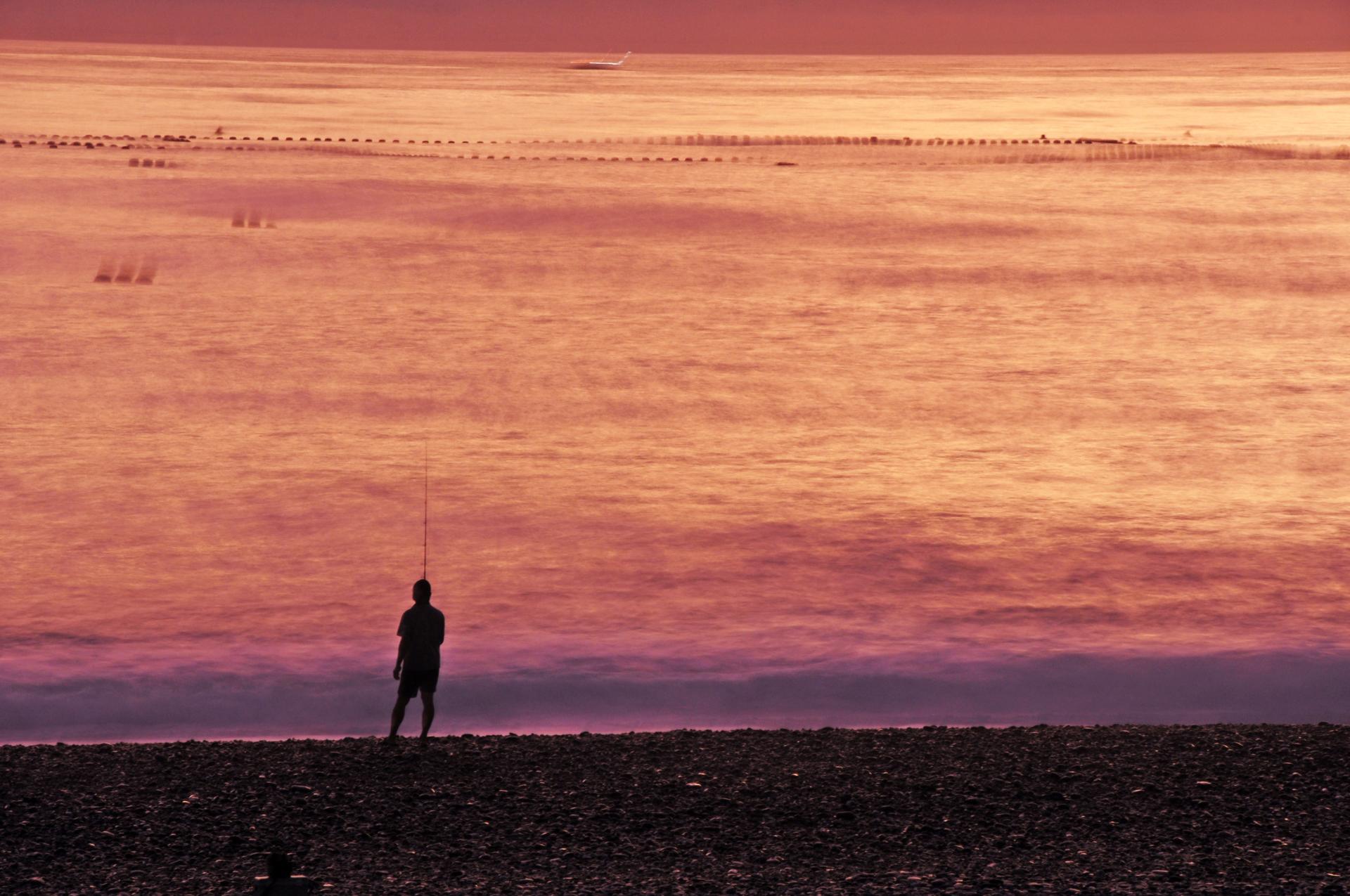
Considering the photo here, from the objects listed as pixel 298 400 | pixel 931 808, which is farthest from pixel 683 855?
pixel 298 400

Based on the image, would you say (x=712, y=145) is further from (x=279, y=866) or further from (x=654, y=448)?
(x=279, y=866)

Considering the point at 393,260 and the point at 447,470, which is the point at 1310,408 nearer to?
the point at 447,470

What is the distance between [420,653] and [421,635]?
0.16m

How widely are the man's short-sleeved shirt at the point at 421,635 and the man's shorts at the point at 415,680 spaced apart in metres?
0.03

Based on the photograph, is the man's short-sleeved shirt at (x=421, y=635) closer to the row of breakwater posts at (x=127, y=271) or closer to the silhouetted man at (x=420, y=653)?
the silhouetted man at (x=420, y=653)

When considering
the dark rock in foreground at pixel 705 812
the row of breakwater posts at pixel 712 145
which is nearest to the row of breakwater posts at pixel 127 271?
the row of breakwater posts at pixel 712 145

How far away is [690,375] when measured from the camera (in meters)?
35.5

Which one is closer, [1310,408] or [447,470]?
[447,470]

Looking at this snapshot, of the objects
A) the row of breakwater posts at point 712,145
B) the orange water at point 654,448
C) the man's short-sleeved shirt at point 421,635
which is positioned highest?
the row of breakwater posts at point 712,145

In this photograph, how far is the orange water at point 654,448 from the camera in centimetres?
1723

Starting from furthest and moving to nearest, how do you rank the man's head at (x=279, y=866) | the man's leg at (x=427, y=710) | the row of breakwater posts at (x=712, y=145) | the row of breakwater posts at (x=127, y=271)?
the row of breakwater posts at (x=712, y=145) → the row of breakwater posts at (x=127, y=271) → the man's leg at (x=427, y=710) → the man's head at (x=279, y=866)

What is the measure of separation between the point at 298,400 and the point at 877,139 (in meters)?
86.5

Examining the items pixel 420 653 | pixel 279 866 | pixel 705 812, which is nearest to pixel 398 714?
pixel 420 653

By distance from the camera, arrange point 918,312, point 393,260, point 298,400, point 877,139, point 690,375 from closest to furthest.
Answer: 1. point 298,400
2. point 690,375
3. point 918,312
4. point 393,260
5. point 877,139
